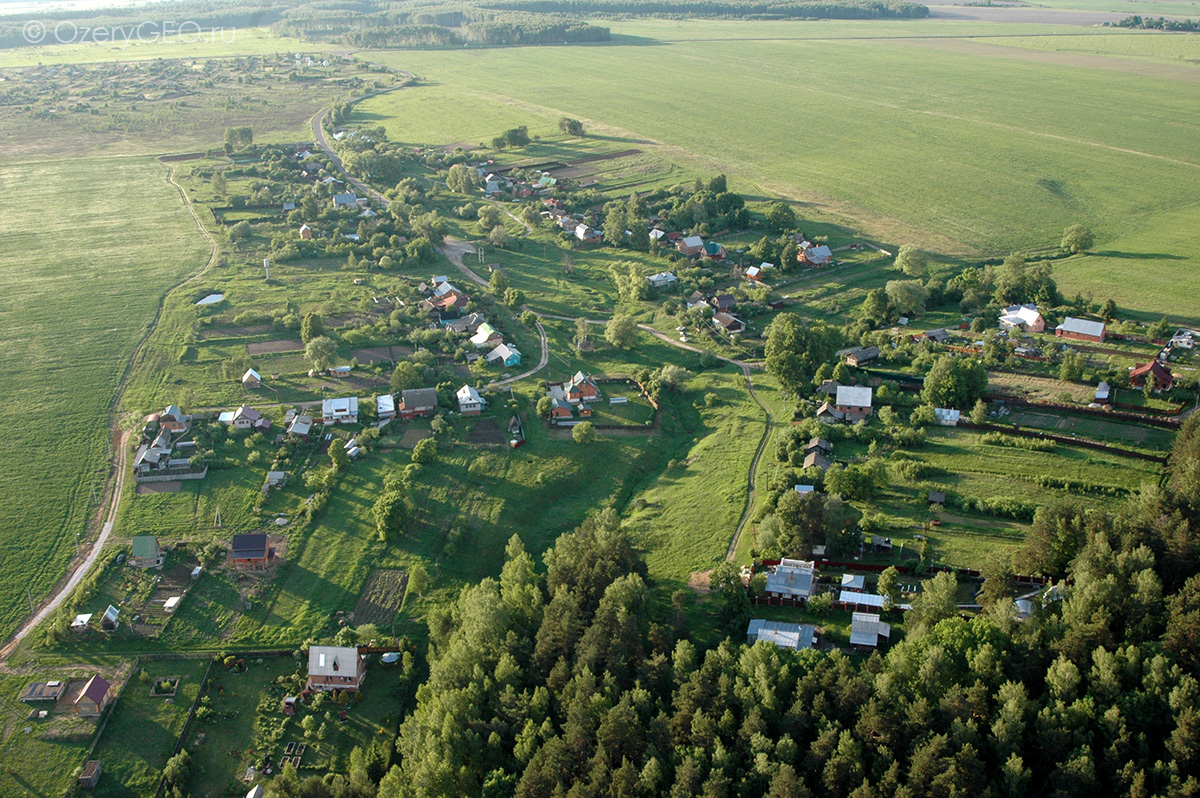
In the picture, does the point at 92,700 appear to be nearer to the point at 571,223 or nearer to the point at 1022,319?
the point at 1022,319

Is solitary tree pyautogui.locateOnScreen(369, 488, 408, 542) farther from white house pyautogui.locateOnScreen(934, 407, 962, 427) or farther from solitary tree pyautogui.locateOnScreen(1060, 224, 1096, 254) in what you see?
solitary tree pyautogui.locateOnScreen(1060, 224, 1096, 254)

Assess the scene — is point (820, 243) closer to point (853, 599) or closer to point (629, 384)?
point (629, 384)

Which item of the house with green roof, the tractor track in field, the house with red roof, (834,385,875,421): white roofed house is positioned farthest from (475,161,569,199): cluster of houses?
the house with green roof

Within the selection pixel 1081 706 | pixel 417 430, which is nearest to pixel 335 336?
pixel 417 430

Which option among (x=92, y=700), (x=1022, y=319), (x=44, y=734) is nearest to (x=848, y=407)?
(x=1022, y=319)

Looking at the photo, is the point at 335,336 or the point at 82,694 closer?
the point at 82,694

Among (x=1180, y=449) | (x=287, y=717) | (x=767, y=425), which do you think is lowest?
(x=287, y=717)
